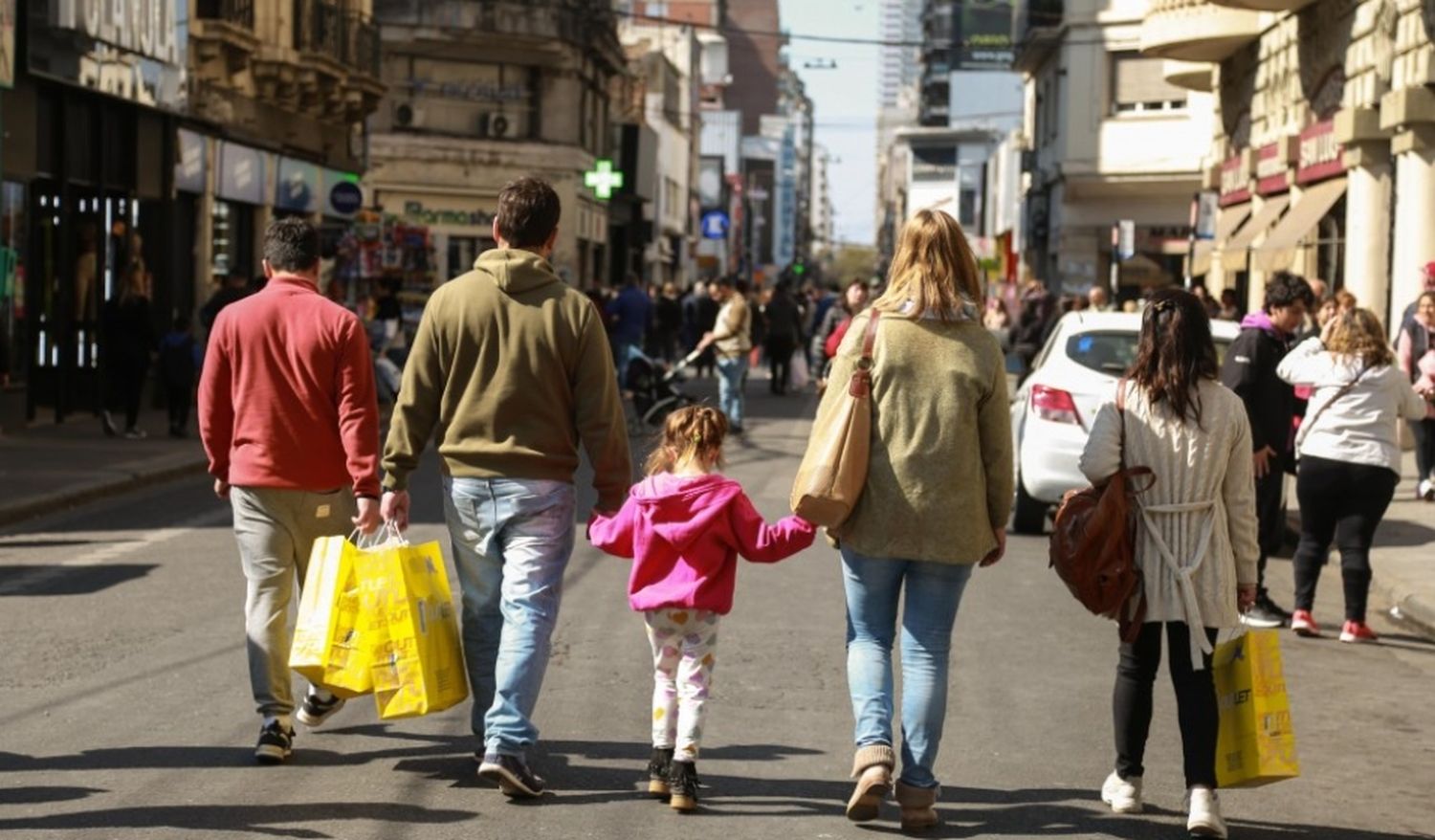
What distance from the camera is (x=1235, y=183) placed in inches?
1363

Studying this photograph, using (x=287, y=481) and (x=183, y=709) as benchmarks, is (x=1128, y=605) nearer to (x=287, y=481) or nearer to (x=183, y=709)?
(x=287, y=481)

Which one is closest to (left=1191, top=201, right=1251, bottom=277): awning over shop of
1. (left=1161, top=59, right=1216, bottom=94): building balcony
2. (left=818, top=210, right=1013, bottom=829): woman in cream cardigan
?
(left=1161, top=59, right=1216, bottom=94): building balcony

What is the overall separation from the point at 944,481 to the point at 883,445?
0.20 meters

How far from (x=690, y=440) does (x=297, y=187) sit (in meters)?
28.0

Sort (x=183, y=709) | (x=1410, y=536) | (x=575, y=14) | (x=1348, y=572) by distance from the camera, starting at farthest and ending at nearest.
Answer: (x=575, y=14) → (x=1410, y=536) → (x=1348, y=572) → (x=183, y=709)

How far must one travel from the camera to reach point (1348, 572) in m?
10.9

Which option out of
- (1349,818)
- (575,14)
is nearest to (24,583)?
(1349,818)

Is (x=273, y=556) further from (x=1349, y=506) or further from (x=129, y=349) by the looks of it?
(x=129, y=349)

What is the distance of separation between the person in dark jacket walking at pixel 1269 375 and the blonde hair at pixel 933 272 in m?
4.92

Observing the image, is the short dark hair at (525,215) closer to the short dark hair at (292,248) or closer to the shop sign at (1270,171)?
the short dark hair at (292,248)

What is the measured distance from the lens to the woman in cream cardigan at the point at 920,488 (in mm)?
6457

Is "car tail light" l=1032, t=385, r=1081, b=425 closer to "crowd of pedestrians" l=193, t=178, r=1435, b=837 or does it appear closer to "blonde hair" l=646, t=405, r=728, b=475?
"crowd of pedestrians" l=193, t=178, r=1435, b=837

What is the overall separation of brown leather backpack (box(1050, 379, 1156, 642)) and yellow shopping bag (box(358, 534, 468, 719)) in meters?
1.88

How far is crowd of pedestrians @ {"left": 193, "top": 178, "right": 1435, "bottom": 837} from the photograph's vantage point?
6500mm
